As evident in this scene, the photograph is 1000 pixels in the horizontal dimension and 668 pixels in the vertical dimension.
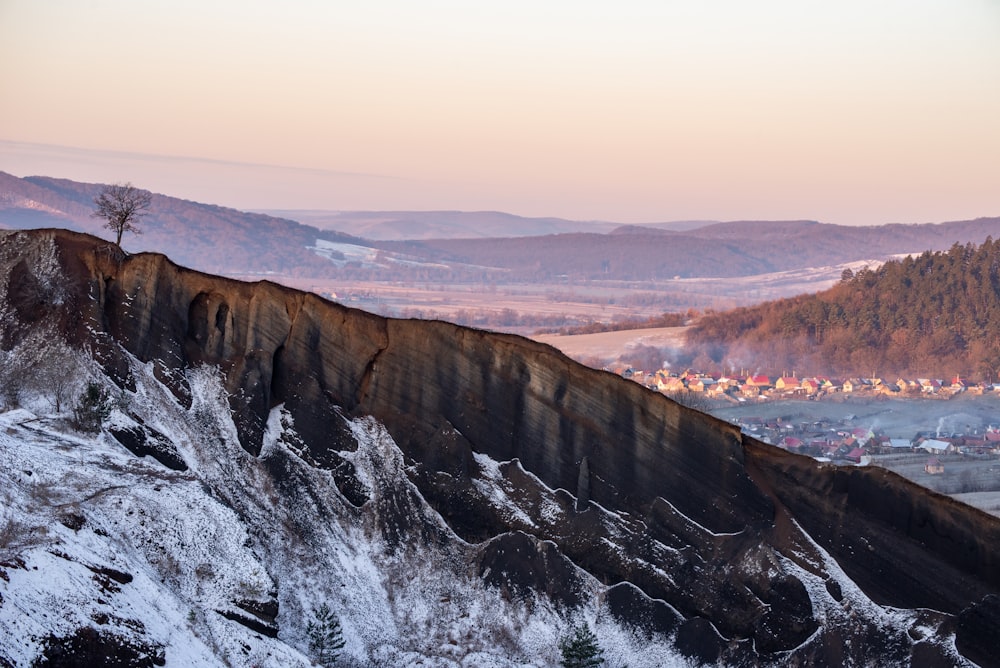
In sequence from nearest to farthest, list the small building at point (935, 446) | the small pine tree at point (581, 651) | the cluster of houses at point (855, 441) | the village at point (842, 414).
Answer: the small pine tree at point (581, 651)
the cluster of houses at point (855, 441)
the village at point (842, 414)
the small building at point (935, 446)

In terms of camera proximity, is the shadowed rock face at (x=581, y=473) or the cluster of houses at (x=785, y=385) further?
the cluster of houses at (x=785, y=385)

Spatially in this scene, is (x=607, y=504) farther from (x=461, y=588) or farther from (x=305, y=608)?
(x=305, y=608)

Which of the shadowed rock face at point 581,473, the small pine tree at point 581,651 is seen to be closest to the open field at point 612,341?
the shadowed rock face at point 581,473

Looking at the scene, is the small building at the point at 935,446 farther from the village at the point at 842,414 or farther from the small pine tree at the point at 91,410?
the small pine tree at the point at 91,410

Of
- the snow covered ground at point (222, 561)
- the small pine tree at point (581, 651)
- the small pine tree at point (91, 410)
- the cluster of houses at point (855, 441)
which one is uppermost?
the small pine tree at point (91, 410)

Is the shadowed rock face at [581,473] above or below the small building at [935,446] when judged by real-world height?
above

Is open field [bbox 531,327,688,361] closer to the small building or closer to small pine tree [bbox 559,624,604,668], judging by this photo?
the small building

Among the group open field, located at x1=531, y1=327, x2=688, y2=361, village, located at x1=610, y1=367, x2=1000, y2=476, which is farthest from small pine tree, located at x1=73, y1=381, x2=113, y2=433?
open field, located at x1=531, y1=327, x2=688, y2=361
